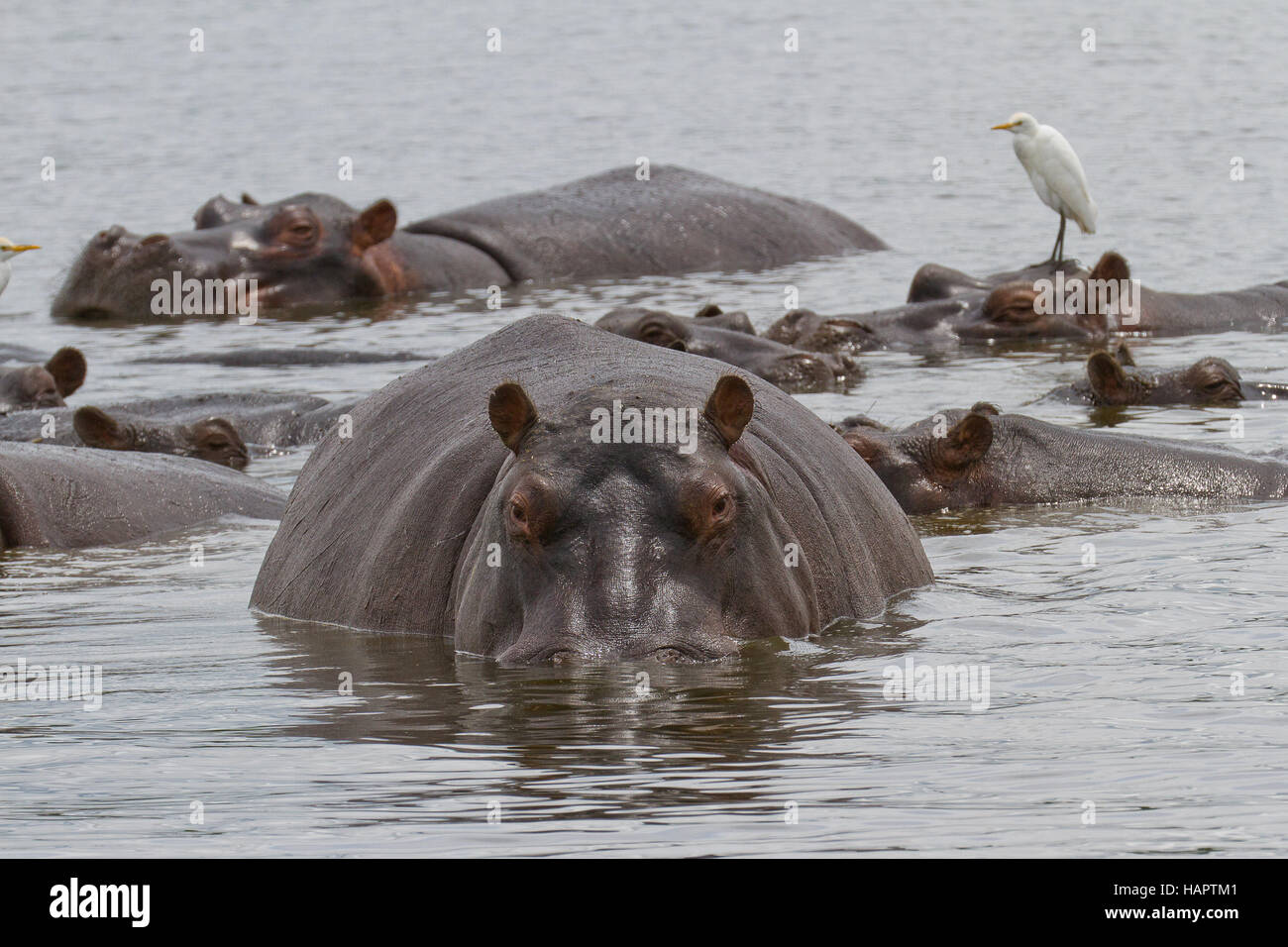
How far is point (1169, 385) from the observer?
1281cm

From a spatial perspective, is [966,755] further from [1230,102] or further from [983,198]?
[1230,102]

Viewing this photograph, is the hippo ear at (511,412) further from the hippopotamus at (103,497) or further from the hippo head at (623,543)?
the hippopotamus at (103,497)

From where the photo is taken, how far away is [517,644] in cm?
586

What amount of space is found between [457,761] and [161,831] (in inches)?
32.0

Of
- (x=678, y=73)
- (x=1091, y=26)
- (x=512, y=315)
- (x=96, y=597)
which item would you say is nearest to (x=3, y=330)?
(x=512, y=315)

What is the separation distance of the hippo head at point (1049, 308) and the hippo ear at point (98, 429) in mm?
6217

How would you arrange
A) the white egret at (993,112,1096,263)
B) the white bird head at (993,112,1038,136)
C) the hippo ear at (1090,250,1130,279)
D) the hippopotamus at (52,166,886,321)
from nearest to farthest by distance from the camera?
the hippo ear at (1090,250,1130,279)
the white egret at (993,112,1096,263)
the white bird head at (993,112,1038,136)
the hippopotamus at (52,166,886,321)

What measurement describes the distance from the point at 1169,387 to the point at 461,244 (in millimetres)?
8213

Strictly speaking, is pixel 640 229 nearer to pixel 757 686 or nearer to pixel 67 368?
pixel 67 368

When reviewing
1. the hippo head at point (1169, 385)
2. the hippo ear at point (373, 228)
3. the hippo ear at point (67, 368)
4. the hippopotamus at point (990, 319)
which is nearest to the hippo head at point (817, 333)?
the hippopotamus at point (990, 319)

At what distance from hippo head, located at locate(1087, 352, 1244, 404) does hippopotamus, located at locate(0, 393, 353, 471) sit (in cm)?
383

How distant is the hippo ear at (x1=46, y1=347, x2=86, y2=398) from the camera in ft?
42.6

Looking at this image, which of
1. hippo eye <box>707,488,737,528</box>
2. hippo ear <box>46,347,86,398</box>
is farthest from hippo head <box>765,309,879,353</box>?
hippo eye <box>707,488,737,528</box>

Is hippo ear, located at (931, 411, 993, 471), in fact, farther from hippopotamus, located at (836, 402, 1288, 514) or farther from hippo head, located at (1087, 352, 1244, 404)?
hippo head, located at (1087, 352, 1244, 404)
